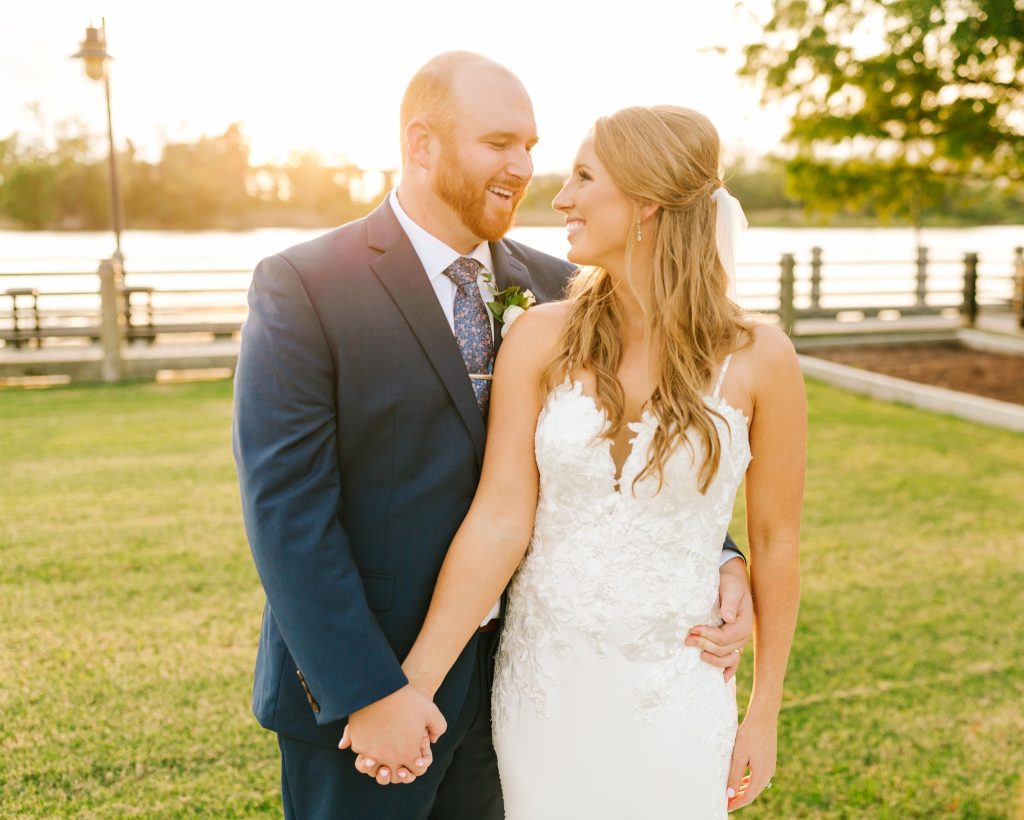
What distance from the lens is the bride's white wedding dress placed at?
210 centimetres

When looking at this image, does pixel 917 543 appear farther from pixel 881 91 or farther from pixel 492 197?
pixel 881 91

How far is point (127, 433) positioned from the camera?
890cm

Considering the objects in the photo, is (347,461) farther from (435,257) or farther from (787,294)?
(787,294)

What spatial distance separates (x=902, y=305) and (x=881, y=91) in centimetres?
883

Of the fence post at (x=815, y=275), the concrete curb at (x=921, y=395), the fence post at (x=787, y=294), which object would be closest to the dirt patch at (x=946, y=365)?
the concrete curb at (x=921, y=395)

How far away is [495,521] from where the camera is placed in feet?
6.84

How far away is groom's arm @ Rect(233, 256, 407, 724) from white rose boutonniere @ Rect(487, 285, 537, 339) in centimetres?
48

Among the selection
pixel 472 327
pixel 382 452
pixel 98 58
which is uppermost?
pixel 98 58

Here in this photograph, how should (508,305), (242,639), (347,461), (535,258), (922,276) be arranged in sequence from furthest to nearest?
1. (922,276)
2. (242,639)
3. (535,258)
4. (508,305)
5. (347,461)

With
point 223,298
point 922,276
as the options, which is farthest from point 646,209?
point 223,298

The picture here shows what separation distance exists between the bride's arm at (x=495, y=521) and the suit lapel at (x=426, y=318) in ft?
0.21

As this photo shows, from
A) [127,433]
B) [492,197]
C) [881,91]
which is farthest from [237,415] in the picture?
[881,91]

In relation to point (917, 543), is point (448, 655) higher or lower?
higher

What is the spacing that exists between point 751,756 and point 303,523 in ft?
3.85
